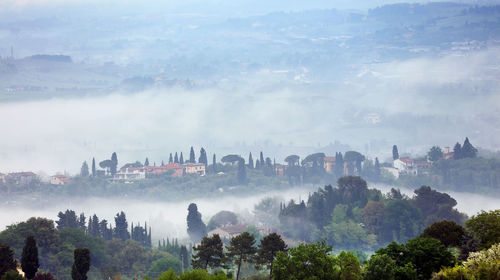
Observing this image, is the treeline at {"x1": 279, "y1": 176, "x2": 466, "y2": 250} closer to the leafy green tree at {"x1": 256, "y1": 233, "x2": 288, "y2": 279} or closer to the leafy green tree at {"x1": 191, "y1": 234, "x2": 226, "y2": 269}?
the leafy green tree at {"x1": 191, "y1": 234, "x2": 226, "y2": 269}

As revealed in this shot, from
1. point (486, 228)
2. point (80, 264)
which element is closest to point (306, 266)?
point (486, 228)

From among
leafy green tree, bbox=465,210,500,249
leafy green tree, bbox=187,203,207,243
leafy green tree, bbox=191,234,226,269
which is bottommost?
leafy green tree, bbox=187,203,207,243

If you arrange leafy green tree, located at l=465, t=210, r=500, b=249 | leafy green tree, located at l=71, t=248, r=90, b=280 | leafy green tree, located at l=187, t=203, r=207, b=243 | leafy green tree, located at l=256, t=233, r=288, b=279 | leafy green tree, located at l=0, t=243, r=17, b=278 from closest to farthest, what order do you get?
leafy green tree, located at l=465, t=210, r=500, b=249 < leafy green tree, located at l=71, t=248, r=90, b=280 < leafy green tree, located at l=0, t=243, r=17, b=278 < leafy green tree, located at l=256, t=233, r=288, b=279 < leafy green tree, located at l=187, t=203, r=207, b=243

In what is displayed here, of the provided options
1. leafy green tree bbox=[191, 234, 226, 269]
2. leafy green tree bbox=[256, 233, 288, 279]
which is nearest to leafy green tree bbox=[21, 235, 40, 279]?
leafy green tree bbox=[191, 234, 226, 269]

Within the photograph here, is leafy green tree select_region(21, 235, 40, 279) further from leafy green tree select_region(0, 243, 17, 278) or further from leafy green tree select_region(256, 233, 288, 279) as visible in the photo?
leafy green tree select_region(256, 233, 288, 279)

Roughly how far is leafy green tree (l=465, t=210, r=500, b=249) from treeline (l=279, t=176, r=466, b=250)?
96221mm

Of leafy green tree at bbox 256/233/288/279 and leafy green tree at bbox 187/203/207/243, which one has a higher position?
→ leafy green tree at bbox 256/233/288/279

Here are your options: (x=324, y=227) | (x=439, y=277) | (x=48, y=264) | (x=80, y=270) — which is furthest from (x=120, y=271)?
(x=439, y=277)

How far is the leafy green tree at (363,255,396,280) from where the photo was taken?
72.5 meters

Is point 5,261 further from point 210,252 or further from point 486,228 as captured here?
point 486,228

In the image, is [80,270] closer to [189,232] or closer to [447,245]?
[447,245]

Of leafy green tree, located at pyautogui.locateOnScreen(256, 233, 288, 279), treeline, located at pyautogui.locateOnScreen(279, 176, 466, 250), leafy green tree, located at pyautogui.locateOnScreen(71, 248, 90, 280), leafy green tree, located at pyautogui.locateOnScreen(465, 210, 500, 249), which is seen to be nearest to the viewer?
leafy green tree, located at pyautogui.locateOnScreen(465, 210, 500, 249)

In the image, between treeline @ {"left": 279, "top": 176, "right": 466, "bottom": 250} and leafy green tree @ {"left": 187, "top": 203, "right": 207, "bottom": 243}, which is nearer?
treeline @ {"left": 279, "top": 176, "right": 466, "bottom": 250}

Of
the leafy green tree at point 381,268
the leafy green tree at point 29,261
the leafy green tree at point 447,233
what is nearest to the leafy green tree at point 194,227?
the leafy green tree at point 29,261
